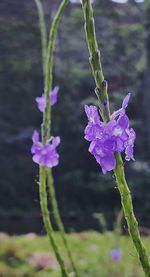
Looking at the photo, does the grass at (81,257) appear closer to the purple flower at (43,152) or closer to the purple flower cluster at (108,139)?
the purple flower at (43,152)

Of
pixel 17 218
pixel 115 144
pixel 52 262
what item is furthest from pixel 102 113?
pixel 17 218

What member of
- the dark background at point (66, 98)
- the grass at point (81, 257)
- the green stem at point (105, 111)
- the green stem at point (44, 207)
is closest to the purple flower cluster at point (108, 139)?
the green stem at point (105, 111)

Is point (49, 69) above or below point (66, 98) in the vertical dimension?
below

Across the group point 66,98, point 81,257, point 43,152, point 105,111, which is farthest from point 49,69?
point 66,98

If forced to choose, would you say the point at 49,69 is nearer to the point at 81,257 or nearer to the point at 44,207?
the point at 44,207

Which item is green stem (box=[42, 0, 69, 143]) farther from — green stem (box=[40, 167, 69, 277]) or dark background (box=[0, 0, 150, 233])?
dark background (box=[0, 0, 150, 233])
